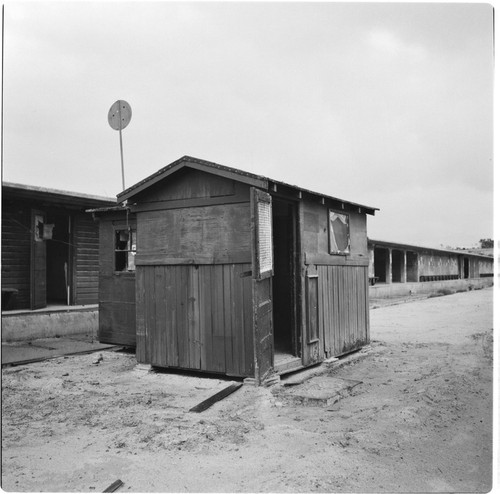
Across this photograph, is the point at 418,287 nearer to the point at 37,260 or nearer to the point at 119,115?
the point at 119,115

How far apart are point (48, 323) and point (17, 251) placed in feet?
6.57

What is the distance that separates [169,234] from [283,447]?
4.14 metres

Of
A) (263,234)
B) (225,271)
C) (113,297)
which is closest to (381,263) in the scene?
(113,297)

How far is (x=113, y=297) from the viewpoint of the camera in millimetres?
9977

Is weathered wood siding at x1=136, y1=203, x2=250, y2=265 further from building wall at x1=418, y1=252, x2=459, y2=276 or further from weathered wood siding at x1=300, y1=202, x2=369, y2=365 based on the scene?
building wall at x1=418, y1=252, x2=459, y2=276

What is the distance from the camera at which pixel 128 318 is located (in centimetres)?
985

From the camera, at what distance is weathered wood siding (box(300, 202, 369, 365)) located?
8.47 meters

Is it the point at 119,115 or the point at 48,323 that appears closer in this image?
the point at 48,323

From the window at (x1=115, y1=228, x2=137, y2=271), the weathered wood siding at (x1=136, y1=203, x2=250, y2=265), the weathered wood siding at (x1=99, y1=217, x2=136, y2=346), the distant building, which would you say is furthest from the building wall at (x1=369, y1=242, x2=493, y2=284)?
the weathered wood siding at (x1=136, y1=203, x2=250, y2=265)

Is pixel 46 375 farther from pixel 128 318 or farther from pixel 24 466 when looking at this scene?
pixel 24 466

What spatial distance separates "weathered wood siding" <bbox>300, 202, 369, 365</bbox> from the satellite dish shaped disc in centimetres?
646

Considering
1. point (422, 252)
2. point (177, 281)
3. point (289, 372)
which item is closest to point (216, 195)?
point (177, 281)

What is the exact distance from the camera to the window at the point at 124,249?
32.0ft

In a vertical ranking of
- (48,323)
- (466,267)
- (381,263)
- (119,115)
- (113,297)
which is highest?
(119,115)
